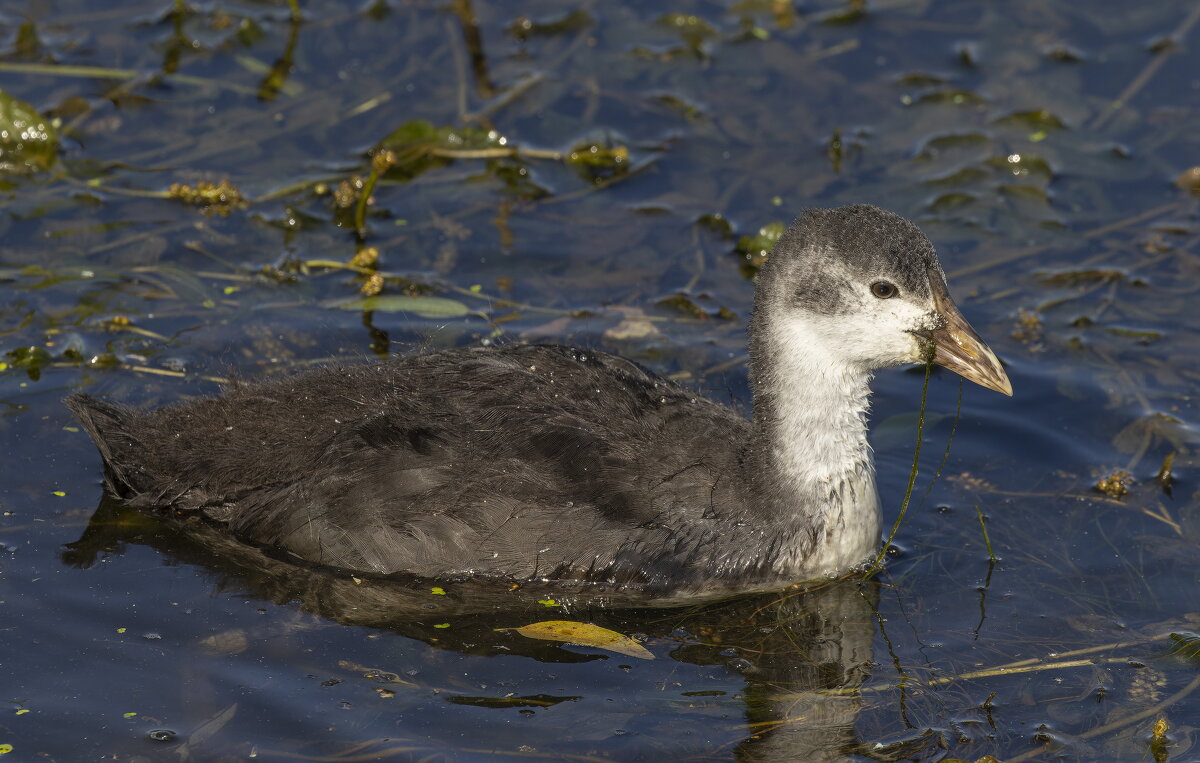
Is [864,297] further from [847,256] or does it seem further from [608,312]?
[608,312]

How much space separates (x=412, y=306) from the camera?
7.55 meters

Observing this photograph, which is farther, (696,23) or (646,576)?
(696,23)

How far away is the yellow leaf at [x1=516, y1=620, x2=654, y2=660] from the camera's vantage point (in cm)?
571

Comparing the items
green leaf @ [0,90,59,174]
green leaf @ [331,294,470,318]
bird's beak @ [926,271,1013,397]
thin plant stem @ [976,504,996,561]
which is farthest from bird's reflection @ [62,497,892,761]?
green leaf @ [0,90,59,174]

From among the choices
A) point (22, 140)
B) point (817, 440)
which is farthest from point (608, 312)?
point (22, 140)

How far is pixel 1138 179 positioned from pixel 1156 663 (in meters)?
3.87

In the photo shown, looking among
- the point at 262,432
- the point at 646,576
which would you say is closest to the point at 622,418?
the point at 646,576

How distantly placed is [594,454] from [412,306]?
2.02m

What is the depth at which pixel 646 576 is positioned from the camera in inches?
233

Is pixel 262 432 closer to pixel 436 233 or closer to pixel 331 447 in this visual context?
pixel 331 447

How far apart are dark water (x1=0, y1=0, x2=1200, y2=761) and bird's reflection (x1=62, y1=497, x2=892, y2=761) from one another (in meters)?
0.02

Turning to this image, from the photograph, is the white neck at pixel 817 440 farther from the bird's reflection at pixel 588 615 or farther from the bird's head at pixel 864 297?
the bird's reflection at pixel 588 615

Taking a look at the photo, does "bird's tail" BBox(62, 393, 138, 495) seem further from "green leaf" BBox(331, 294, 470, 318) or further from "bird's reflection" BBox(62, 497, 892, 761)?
"green leaf" BBox(331, 294, 470, 318)

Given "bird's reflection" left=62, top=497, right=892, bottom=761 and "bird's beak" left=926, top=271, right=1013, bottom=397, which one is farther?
"bird's beak" left=926, top=271, right=1013, bottom=397
